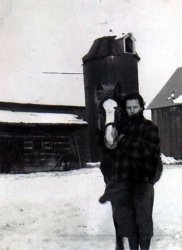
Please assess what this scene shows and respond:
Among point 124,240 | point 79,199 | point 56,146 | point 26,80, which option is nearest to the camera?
point 124,240

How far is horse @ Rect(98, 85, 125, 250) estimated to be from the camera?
254 centimetres

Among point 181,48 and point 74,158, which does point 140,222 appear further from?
point 74,158

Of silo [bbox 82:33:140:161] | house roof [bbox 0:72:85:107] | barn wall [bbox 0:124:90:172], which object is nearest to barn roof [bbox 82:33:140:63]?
silo [bbox 82:33:140:161]

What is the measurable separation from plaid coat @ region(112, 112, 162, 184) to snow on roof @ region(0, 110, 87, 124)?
4442 mm

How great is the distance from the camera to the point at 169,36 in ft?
10.8

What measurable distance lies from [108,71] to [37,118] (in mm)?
4165

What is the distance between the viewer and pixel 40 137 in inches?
291

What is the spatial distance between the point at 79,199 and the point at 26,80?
8.22ft

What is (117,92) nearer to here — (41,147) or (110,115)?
(110,115)

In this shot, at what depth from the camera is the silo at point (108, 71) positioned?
3.02 m

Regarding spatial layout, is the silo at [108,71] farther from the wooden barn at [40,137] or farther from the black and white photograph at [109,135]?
the wooden barn at [40,137]

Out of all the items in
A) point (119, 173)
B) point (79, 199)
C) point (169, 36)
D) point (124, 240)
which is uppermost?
point (169, 36)

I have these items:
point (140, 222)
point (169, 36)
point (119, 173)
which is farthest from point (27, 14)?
point (140, 222)

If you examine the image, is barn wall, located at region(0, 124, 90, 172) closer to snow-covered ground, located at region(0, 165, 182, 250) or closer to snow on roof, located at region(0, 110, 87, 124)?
snow on roof, located at region(0, 110, 87, 124)
